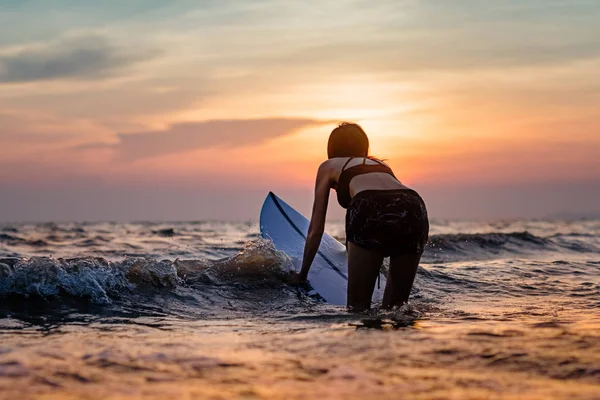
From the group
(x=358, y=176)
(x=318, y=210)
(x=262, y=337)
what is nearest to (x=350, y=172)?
(x=358, y=176)

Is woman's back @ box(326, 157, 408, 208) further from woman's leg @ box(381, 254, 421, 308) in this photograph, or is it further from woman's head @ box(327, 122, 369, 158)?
woman's leg @ box(381, 254, 421, 308)

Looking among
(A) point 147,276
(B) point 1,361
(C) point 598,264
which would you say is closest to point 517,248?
(C) point 598,264

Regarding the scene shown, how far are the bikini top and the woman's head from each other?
0.41 feet

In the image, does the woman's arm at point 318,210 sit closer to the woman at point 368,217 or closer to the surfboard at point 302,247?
the woman at point 368,217

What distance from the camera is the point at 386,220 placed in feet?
14.6

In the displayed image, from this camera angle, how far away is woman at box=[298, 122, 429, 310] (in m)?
4.47

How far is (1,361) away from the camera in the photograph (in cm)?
312

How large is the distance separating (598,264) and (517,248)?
4.59 metres

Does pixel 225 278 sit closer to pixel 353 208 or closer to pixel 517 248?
pixel 353 208

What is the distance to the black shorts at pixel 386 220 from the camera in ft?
14.6

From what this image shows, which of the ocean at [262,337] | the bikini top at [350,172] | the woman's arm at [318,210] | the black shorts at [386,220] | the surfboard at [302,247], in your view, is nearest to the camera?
the ocean at [262,337]

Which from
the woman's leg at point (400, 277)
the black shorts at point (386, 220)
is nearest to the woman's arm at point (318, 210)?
the black shorts at point (386, 220)

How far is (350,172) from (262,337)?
1.50 meters

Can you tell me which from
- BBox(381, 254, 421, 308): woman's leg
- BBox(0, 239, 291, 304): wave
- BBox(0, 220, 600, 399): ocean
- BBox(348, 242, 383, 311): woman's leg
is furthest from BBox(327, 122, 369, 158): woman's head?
BBox(0, 239, 291, 304): wave
